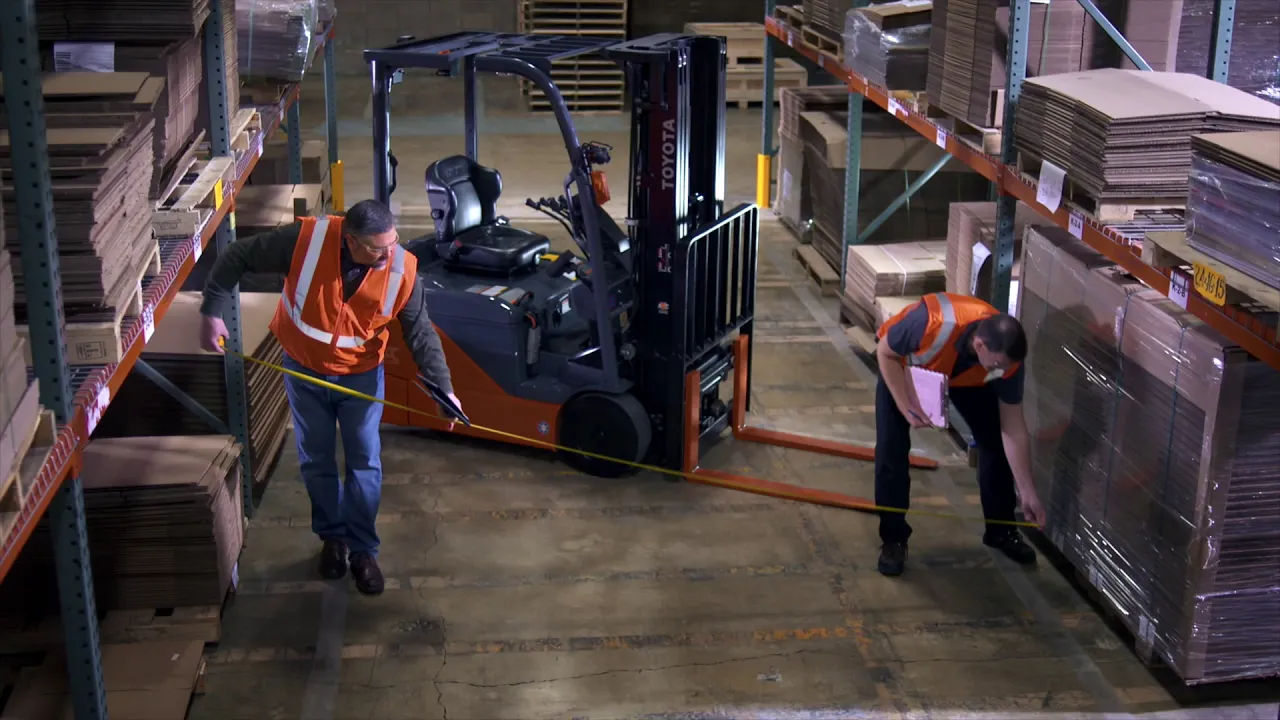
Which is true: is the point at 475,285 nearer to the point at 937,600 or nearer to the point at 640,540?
the point at 640,540

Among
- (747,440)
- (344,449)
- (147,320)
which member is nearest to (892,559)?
(747,440)

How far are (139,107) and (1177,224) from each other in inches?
167

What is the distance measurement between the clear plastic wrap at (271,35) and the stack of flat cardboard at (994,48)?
406cm

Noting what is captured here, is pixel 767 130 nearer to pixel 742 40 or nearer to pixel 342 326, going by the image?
pixel 742 40

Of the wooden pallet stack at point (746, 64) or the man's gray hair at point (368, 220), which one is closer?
the man's gray hair at point (368, 220)

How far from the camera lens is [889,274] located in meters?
8.98

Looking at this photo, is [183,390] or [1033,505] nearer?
[1033,505]

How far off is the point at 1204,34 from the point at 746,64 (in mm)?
10866

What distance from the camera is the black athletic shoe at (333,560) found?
645 cm

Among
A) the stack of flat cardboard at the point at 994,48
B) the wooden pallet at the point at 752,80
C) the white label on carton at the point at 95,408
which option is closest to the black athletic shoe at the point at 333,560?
the white label on carton at the point at 95,408

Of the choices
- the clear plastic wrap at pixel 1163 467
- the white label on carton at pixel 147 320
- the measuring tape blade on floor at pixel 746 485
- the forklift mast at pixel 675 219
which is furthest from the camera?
the measuring tape blade on floor at pixel 746 485

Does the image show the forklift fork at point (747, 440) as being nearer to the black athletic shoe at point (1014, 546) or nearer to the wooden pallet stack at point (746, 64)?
the black athletic shoe at point (1014, 546)

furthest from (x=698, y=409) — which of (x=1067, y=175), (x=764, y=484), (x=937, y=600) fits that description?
(x=1067, y=175)

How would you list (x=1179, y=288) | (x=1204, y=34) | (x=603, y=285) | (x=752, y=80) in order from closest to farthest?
(x=1179, y=288)
(x=603, y=285)
(x=1204, y=34)
(x=752, y=80)
